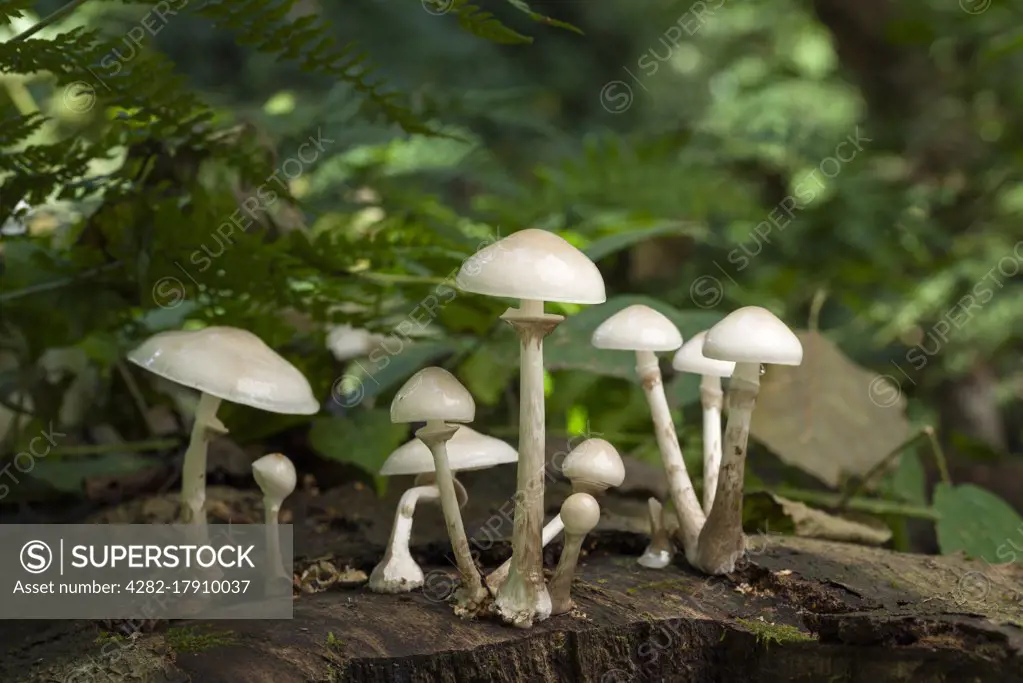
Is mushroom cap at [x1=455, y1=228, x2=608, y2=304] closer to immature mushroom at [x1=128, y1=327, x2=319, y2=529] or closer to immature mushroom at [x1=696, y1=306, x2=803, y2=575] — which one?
immature mushroom at [x1=696, y1=306, x2=803, y2=575]

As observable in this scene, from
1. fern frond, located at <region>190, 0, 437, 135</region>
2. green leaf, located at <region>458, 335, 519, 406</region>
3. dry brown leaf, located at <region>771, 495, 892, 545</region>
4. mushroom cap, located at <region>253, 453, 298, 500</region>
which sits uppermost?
fern frond, located at <region>190, 0, 437, 135</region>

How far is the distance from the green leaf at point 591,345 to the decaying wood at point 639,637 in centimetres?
68

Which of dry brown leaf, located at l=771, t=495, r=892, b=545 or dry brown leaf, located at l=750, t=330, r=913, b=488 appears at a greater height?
dry brown leaf, located at l=750, t=330, r=913, b=488

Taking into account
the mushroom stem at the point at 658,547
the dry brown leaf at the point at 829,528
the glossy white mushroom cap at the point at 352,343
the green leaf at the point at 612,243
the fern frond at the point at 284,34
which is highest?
the fern frond at the point at 284,34

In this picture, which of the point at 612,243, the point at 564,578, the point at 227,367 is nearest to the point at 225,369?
the point at 227,367

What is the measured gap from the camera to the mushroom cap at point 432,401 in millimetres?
1533

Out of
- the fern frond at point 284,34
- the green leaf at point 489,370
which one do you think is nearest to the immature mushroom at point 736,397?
the fern frond at point 284,34

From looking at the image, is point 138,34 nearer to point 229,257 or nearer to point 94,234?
point 94,234

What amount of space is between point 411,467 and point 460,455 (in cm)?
11

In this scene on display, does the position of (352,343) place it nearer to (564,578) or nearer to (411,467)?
(411,467)

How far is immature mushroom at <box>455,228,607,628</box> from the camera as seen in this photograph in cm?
144

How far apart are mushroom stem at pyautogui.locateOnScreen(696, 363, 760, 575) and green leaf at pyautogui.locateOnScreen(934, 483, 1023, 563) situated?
726mm

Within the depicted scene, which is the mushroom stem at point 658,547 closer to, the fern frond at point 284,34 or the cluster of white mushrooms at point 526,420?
the cluster of white mushrooms at point 526,420

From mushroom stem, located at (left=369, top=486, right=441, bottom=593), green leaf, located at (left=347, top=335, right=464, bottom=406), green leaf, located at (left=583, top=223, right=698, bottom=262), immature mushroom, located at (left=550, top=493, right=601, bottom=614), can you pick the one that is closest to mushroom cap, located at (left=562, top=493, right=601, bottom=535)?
immature mushroom, located at (left=550, top=493, right=601, bottom=614)
